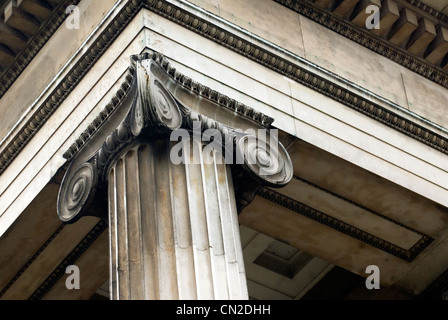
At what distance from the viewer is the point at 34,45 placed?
19.8m

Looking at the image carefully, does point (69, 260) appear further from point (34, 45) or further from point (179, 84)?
point (179, 84)

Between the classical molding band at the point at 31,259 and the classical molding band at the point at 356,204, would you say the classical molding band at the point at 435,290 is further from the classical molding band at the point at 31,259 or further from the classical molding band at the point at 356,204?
the classical molding band at the point at 31,259

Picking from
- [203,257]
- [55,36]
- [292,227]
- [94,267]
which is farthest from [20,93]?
[203,257]

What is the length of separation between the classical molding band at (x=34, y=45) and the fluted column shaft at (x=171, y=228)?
376 cm

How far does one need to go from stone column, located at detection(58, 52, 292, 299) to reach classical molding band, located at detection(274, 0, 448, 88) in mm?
2913

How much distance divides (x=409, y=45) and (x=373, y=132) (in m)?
2.30

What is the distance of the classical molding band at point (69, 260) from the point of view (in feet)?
63.3

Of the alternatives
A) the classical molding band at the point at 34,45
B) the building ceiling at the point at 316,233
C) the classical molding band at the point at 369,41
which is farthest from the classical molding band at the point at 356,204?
the classical molding band at the point at 34,45

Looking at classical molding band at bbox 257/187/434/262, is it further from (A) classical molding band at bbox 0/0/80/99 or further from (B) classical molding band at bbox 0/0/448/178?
(A) classical molding band at bbox 0/0/80/99

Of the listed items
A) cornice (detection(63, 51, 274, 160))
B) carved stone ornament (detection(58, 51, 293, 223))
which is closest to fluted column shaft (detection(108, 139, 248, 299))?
carved stone ornament (detection(58, 51, 293, 223))

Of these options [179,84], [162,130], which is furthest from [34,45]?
[162,130]

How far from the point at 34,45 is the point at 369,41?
16.1 feet

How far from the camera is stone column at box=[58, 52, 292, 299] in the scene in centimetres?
1512

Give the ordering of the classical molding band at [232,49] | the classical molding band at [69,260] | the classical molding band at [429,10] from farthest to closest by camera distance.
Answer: the classical molding band at [429,10]
the classical molding band at [69,260]
the classical molding band at [232,49]
